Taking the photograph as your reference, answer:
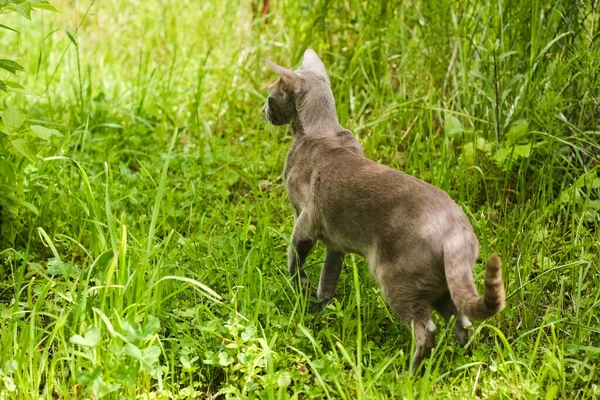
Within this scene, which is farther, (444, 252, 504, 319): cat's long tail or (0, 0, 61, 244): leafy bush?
(0, 0, 61, 244): leafy bush

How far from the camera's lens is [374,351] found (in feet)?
9.71

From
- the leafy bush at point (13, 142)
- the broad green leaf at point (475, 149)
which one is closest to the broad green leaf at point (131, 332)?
the leafy bush at point (13, 142)

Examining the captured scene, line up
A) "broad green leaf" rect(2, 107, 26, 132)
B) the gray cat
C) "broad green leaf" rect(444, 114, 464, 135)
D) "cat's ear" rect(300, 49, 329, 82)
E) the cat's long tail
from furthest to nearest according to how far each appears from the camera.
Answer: "broad green leaf" rect(444, 114, 464, 135), "cat's ear" rect(300, 49, 329, 82), "broad green leaf" rect(2, 107, 26, 132), the gray cat, the cat's long tail

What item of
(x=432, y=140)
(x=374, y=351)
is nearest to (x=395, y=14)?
(x=432, y=140)

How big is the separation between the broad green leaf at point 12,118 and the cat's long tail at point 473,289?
185 cm

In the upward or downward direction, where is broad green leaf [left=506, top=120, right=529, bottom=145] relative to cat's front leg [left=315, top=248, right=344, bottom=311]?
upward

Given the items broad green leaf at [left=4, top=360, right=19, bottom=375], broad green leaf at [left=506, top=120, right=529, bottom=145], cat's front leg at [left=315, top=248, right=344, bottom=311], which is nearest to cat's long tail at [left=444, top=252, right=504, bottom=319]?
cat's front leg at [left=315, top=248, right=344, bottom=311]

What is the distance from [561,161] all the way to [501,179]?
13.1 inches

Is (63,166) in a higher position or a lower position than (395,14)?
lower

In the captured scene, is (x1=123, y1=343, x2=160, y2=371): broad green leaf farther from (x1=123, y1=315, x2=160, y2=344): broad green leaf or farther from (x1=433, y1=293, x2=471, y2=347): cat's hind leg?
(x1=433, y1=293, x2=471, y2=347): cat's hind leg

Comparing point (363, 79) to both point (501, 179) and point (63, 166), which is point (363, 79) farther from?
point (63, 166)

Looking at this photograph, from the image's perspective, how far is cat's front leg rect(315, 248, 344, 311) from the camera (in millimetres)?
3292

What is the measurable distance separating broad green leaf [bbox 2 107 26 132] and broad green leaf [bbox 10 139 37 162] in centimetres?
6

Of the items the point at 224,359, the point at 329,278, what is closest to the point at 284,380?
the point at 224,359
